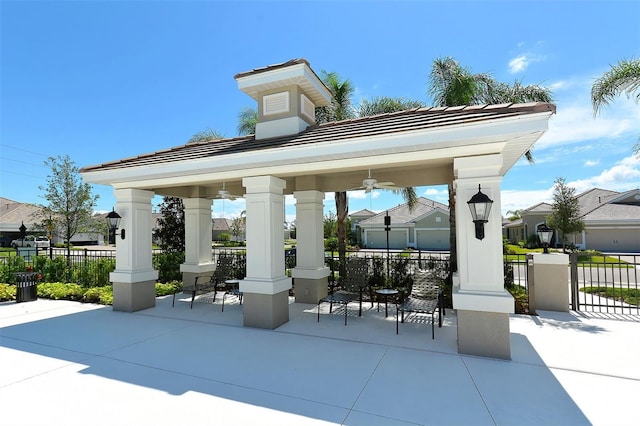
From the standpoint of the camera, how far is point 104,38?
12656 millimetres

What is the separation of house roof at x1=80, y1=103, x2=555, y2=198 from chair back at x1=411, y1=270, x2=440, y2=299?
8.07 ft

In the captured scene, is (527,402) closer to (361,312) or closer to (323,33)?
(361,312)

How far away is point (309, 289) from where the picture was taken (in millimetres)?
9344

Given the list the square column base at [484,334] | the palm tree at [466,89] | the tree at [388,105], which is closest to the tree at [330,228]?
the tree at [388,105]

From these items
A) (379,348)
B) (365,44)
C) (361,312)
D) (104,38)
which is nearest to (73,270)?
(104,38)

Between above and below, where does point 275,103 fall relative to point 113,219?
above

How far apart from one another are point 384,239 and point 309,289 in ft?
91.8

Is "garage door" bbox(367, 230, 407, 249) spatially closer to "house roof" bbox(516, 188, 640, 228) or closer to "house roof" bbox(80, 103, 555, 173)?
"house roof" bbox(516, 188, 640, 228)

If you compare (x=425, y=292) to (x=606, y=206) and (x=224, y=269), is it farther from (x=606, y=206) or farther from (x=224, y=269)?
(x=606, y=206)

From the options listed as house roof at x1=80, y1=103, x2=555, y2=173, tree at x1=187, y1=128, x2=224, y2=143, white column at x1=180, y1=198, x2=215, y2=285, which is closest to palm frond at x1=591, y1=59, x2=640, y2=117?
house roof at x1=80, y1=103, x2=555, y2=173

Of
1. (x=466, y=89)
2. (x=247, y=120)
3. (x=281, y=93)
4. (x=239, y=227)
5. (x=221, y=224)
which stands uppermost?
(x=247, y=120)

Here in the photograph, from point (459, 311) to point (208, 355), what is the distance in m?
4.37

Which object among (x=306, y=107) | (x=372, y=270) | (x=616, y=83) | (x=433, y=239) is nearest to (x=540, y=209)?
(x=433, y=239)

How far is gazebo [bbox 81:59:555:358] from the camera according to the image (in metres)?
5.02
